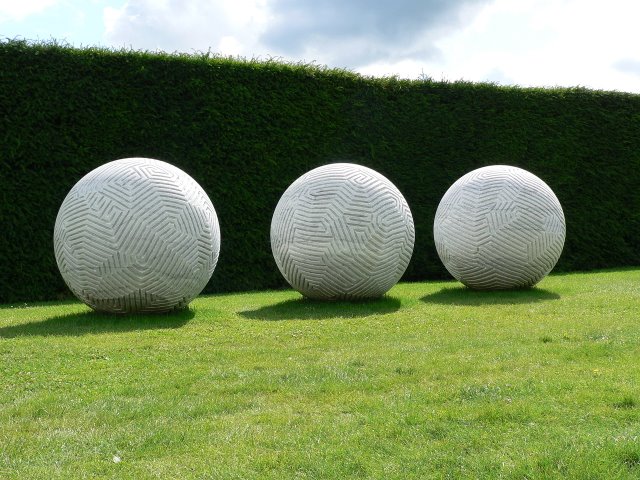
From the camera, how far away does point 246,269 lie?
13828mm

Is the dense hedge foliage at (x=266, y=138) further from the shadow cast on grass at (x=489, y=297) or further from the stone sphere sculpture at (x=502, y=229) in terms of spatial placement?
the stone sphere sculpture at (x=502, y=229)

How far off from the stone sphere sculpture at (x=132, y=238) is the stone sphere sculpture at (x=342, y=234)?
56.8 inches

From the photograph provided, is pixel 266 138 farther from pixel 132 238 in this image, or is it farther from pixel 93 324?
pixel 93 324

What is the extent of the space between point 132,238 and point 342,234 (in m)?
2.83

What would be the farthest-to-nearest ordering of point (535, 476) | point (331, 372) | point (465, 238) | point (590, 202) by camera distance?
1. point (590, 202)
2. point (465, 238)
3. point (331, 372)
4. point (535, 476)

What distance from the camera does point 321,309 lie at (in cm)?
970

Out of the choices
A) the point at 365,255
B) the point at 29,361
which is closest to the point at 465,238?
the point at 365,255

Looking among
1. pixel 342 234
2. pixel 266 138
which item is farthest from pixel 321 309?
pixel 266 138

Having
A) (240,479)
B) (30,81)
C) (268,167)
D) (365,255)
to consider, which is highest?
(30,81)

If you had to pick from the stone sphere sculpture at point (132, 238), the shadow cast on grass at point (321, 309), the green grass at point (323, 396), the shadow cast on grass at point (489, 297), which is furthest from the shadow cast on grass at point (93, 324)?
the shadow cast on grass at point (489, 297)

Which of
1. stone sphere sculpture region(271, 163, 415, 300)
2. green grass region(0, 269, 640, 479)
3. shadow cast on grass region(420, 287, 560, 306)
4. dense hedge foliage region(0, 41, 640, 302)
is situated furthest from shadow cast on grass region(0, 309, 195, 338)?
shadow cast on grass region(420, 287, 560, 306)

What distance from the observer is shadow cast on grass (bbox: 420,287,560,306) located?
10.5 metres

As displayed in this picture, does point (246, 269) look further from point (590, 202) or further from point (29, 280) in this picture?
point (590, 202)

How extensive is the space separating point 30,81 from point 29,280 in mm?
3451
